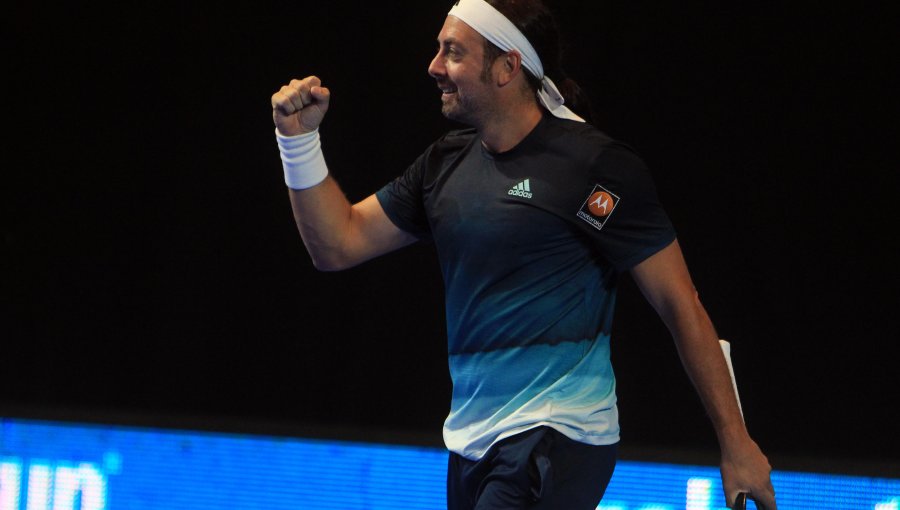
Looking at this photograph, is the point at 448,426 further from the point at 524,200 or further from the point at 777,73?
the point at 777,73

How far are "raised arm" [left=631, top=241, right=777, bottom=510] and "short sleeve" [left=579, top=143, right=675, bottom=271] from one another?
0.03 metres

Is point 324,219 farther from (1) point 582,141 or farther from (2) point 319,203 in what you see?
(1) point 582,141

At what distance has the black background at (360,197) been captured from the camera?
144 inches

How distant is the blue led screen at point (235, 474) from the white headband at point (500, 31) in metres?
1.56

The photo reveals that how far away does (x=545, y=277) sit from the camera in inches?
87.8

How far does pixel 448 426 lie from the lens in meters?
2.34

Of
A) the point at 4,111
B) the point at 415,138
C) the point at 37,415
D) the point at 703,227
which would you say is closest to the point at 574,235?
the point at 703,227

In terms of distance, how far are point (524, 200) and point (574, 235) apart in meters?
0.12

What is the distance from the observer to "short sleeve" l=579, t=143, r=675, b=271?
2.21 m

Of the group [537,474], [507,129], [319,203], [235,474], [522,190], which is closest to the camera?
[537,474]

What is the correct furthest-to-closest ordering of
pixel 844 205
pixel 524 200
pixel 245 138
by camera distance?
1. pixel 245 138
2. pixel 844 205
3. pixel 524 200

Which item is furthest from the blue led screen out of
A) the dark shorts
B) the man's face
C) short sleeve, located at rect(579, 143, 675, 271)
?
the man's face

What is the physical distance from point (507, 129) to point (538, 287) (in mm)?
345

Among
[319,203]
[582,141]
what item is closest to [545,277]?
[582,141]
